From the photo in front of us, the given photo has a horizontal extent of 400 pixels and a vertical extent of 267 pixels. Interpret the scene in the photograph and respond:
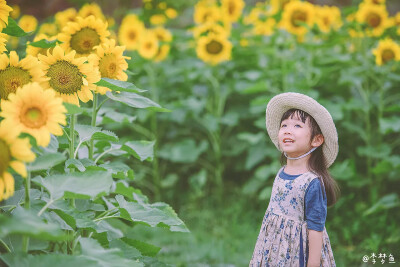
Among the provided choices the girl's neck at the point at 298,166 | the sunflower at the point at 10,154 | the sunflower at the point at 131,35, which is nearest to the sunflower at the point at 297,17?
the sunflower at the point at 131,35

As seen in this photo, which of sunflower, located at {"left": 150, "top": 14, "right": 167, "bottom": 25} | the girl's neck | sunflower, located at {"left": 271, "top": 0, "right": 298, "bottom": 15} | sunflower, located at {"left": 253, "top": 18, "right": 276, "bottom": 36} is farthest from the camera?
sunflower, located at {"left": 150, "top": 14, "right": 167, "bottom": 25}

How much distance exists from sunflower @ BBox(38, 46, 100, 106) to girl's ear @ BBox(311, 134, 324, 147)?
827 millimetres

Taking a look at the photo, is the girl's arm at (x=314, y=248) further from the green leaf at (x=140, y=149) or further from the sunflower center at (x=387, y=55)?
the sunflower center at (x=387, y=55)

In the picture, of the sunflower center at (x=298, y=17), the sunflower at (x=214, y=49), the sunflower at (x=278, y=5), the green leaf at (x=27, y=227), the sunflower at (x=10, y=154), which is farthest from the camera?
the sunflower at (x=278, y=5)

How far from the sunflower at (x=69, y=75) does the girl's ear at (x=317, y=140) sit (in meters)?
0.83

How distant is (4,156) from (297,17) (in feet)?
10.2

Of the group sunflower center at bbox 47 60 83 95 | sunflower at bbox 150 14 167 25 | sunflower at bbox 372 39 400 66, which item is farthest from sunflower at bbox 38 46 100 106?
sunflower at bbox 150 14 167 25

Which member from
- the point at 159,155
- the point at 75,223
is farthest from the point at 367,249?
the point at 75,223

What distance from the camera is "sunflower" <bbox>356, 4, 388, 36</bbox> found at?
11.8 feet

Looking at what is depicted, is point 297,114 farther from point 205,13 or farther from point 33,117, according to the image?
point 205,13

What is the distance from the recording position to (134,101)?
1648 millimetres

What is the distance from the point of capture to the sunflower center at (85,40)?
1809mm

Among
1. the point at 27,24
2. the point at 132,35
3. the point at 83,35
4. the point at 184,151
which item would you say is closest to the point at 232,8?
the point at 132,35

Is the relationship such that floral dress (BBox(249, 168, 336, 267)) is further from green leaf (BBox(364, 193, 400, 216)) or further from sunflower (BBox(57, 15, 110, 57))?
green leaf (BBox(364, 193, 400, 216))
